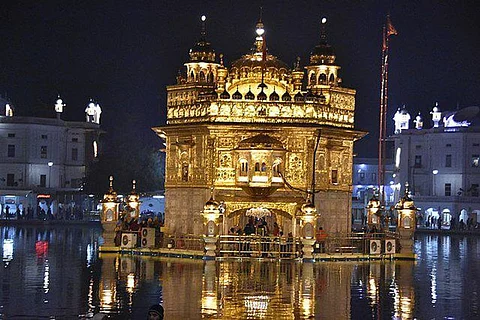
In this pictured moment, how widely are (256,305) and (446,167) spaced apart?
74409 millimetres

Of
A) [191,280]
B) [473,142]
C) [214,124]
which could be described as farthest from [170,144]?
[473,142]

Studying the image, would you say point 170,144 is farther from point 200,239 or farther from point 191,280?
point 191,280

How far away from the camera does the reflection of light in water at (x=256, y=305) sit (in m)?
25.4

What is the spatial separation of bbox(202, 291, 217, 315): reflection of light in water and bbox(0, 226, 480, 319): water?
23mm

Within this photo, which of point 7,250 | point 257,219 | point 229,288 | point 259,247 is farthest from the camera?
point 257,219

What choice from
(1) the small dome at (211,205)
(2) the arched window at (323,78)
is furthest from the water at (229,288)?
(2) the arched window at (323,78)

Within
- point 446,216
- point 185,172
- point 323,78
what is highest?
point 323,78

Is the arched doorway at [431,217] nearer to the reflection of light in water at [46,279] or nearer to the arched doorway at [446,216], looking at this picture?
the arched doorway at [446,216]

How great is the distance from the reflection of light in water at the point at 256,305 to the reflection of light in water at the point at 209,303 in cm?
74

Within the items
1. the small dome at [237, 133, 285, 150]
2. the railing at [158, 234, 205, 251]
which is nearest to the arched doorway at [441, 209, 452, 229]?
the small dome at [237, 133, 285, 150]

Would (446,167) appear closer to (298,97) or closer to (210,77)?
(210,77)

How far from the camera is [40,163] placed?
3890 inches

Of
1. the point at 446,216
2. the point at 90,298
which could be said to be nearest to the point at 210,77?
the point at 90,298

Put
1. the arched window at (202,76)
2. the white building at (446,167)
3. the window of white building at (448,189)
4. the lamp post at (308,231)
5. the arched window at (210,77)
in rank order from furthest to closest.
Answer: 1. the window of white building at (448,189)
2. the white building at (446,167)
3. the arched window at (210,77)
4. the arched window at (202,76)
5. the lamp post at (308,231)
